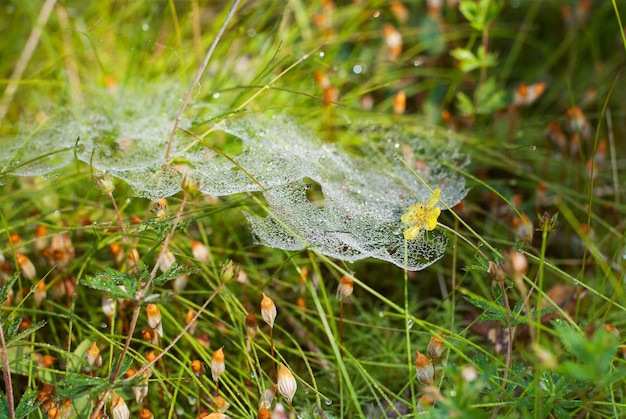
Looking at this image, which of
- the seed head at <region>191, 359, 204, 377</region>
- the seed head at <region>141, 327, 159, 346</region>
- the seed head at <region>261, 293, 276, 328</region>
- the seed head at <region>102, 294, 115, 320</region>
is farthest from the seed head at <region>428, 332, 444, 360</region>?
the seed head at <region>102, 294, 115, 320</region>

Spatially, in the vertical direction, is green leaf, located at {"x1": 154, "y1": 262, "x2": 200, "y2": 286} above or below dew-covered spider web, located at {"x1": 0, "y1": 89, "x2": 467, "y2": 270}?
above

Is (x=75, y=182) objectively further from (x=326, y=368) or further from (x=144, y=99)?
(x=326, y=368)

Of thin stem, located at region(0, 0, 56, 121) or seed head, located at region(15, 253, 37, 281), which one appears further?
thin stem, located at region(0, 0, 56, 121)

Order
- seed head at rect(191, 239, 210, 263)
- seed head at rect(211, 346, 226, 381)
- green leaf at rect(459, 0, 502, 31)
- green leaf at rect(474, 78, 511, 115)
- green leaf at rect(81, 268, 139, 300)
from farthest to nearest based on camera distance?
green leaf at rect(474, 78, 511, 115), green leaf at rect(459, 0, 502, 31), seed head at rect(191, 239, 210, 263), seed head at rect(211, 346, 226, 381), green leaf at rect(81, 268, 139, 300)

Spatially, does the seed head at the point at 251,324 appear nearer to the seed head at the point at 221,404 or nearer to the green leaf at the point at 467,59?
the seed head at the point at 221,404

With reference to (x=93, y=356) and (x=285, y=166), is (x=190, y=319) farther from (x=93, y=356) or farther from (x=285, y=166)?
(x=285, y=166)

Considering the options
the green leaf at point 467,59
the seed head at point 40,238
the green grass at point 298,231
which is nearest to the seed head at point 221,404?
the green grass at point 298,231

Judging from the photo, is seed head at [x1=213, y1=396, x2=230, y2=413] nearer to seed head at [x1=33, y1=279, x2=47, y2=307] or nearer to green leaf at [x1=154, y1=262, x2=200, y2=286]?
green leaf at [x1=154, y1=262, x2=200, y2=286]

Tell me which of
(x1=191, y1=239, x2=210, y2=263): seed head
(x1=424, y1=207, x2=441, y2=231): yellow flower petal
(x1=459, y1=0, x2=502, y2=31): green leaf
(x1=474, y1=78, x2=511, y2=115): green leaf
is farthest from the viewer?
(x1=474, y1=78, x2=511, y2=115): green leaf
